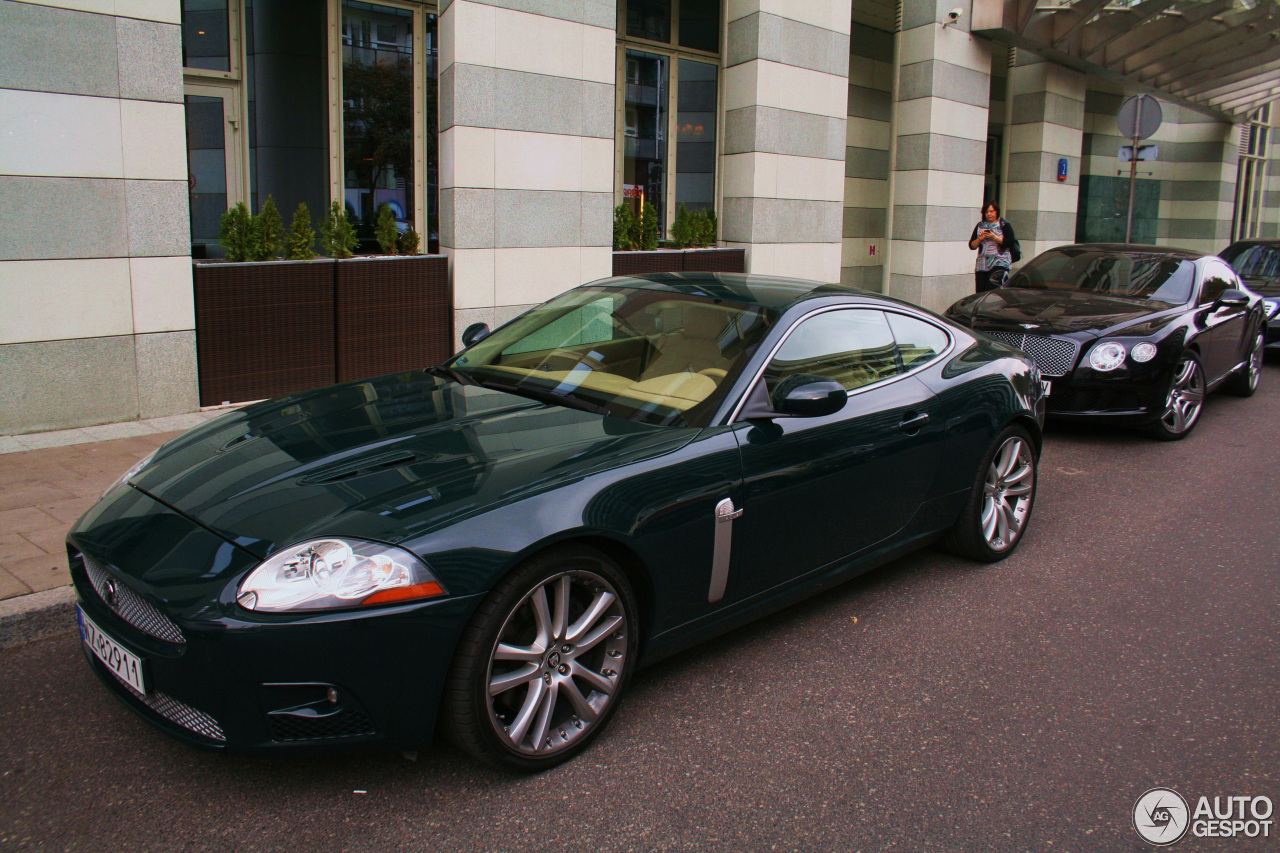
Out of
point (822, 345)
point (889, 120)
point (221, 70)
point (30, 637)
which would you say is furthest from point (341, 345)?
point (889, 120)

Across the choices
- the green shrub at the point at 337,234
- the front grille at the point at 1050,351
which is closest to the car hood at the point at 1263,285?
the front grille at the point at 1050,351

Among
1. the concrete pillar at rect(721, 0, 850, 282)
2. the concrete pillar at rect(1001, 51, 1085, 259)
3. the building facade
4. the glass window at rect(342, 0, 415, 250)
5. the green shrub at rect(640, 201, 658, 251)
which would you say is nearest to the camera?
the building facade

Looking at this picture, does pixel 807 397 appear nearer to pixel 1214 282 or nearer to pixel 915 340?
pixel 915 340

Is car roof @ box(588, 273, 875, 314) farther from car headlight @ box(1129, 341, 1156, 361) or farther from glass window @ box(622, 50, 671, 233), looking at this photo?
glass window @ box(622, 50, 671, 233)

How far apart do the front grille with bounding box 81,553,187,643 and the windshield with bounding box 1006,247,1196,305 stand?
836 cm

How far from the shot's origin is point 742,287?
4625 mm

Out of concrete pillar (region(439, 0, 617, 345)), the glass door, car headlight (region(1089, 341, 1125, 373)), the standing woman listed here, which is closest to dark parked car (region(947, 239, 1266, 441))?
car headlight (region(1089, 341, 1125, 373))

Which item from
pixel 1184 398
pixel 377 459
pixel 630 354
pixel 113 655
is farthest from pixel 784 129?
pixel 113 655

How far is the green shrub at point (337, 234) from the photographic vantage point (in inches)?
340

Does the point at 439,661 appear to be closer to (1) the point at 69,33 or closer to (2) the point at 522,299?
(1) the point at 69,33

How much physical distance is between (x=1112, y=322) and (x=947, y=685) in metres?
5.35

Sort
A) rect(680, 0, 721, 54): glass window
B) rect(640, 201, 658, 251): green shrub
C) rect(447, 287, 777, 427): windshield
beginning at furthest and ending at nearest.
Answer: rect(680, 0, 721, 54): glass window, rect(640, 201, 658, 251): green shrub, rect(447, 287, 777, 427): windshield

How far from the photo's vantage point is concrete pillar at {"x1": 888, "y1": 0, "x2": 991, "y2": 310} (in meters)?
14.4

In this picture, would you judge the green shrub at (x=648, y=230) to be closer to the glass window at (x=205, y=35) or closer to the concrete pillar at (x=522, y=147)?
the concrete pillar at (x=522, y=147)
